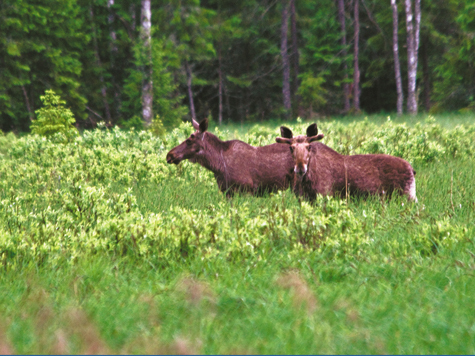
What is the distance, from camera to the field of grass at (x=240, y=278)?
3498 millimetres

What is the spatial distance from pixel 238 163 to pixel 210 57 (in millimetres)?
24343

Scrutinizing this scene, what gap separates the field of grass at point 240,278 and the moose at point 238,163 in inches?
18.9

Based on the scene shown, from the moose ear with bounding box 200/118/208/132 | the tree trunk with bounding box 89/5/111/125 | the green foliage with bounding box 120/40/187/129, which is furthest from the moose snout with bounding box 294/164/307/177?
the tree trunk with bounding box 89/5/111/125

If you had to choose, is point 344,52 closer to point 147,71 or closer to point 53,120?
point 147,71

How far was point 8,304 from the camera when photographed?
13.8 ft

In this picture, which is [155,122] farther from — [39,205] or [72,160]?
[39,205]

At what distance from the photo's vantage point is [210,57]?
31.5 metres

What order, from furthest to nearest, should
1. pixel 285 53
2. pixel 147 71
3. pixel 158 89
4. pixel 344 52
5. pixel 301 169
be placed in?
pixel 344 52
pixel 285 53
pixel 158 89
pixel 147 71
pixel 301 169

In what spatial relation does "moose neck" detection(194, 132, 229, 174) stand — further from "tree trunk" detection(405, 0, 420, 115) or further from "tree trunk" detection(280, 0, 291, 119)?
"tree trunk" detection(280, 0, 291, 119)

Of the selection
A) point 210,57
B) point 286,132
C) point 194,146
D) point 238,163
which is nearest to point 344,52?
point 210,57

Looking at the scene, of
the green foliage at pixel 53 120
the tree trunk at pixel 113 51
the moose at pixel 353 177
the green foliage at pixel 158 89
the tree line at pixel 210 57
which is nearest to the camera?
the moose at pixel 353 177

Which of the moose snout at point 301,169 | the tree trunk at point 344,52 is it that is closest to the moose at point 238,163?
the moose snout at point 301,169

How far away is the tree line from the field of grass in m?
12.0

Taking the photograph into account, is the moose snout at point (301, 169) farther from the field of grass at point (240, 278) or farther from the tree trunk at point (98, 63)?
the tree trunk at point (98, 63)
